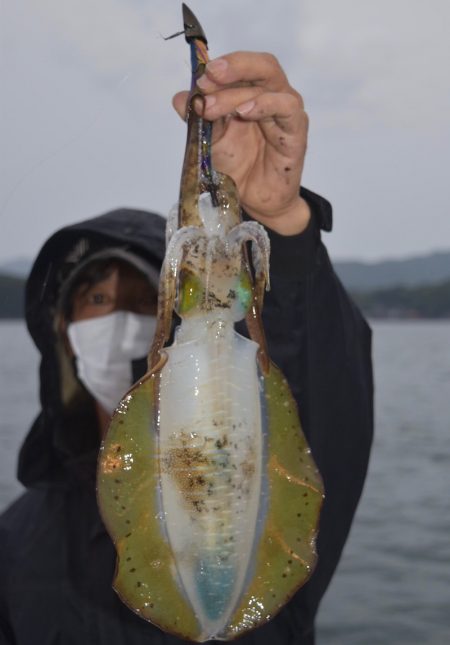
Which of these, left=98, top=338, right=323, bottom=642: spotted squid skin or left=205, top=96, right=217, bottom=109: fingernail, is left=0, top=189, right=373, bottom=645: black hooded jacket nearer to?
left=98, top=338, right=323, bottom=642: spotted squid skin

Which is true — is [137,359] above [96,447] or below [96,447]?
above

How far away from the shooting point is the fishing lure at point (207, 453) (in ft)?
6.54

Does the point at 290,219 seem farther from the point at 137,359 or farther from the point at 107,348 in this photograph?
the point at 107,348

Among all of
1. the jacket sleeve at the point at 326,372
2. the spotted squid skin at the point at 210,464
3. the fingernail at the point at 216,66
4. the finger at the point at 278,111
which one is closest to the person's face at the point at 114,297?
the jacket sleeve at the point at 326,372

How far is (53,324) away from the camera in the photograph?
15.9 ft

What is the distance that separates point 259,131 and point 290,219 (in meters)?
0.36

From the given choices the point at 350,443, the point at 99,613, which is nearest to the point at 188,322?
the point at 350,443

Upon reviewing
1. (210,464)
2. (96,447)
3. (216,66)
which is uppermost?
(216,66)

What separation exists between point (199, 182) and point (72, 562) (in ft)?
9.18

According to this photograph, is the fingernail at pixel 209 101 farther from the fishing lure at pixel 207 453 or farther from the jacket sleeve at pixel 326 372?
the jacket sleeve at pixel 326 372

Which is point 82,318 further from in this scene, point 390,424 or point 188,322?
point 390,424

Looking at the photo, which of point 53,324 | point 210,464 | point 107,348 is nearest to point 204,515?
point 210,464

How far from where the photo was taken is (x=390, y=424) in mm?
22125

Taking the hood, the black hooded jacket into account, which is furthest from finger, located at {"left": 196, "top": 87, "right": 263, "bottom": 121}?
the hood
